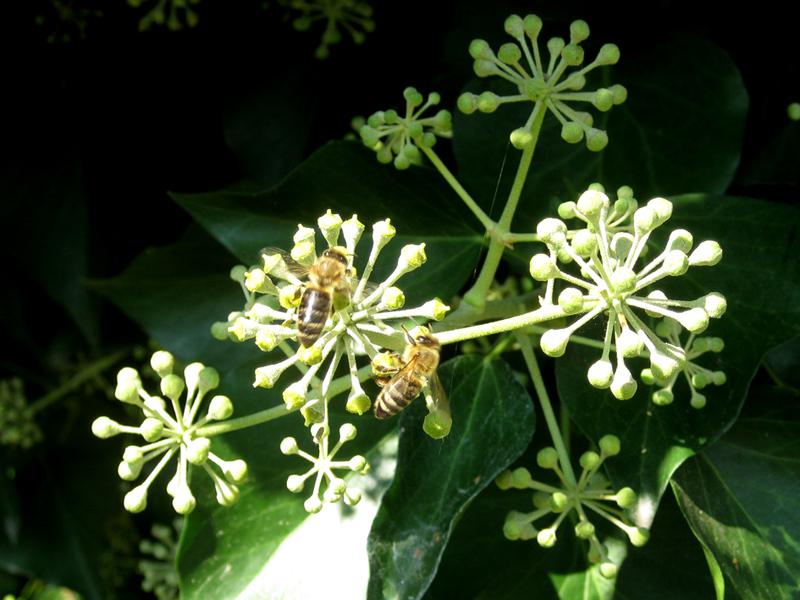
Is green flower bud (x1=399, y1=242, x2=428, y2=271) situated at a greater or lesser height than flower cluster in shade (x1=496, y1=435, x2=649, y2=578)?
greater

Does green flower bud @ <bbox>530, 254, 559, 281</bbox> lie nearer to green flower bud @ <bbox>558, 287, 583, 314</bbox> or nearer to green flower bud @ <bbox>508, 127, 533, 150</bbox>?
green flower bud @ <bbox>558, 287, 583, 314</bbox>

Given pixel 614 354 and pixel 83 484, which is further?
pixel 83 484

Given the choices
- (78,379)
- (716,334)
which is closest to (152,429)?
(716,334)

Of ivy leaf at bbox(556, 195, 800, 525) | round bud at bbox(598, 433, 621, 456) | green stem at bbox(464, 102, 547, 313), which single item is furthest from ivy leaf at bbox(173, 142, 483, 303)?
round bud at bbox(598, 433, 621, 456)

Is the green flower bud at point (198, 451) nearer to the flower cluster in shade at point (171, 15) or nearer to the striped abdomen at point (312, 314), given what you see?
the striped abdomen at point (312, 314)

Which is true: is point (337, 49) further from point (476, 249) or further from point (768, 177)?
point (768, 177)

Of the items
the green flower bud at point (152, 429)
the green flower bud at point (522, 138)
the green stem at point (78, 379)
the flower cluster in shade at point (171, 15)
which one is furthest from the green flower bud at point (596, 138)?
the green stem at point (78, 379)

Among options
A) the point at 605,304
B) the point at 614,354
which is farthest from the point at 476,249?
the point at 605,304
